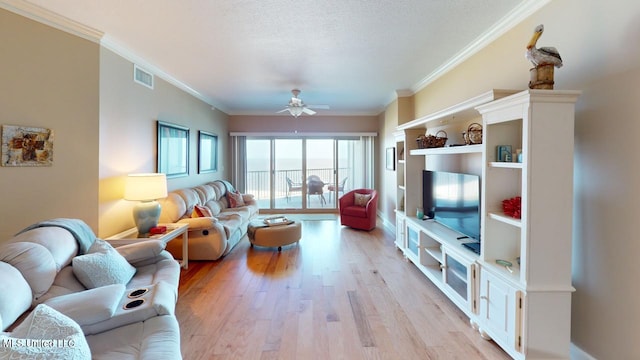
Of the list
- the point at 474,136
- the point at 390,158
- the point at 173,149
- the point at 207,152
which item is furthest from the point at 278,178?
the point at 474,136

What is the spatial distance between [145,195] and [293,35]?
236 centimetres

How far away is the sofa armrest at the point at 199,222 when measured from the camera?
3.79 m

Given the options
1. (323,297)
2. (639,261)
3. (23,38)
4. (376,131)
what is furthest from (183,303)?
(376,131)

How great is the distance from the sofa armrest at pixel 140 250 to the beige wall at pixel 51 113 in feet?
2.55

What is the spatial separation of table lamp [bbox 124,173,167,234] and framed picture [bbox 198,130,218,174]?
2301 mm

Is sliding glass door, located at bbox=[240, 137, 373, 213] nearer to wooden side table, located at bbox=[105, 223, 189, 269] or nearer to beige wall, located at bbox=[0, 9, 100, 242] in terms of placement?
wooden side table, located at bbox=[105, 223, 189, 269]

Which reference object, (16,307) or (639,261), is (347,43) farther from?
(16,307)

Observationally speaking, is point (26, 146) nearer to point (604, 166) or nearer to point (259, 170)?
point (604, 166)

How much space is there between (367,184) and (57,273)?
6275mm

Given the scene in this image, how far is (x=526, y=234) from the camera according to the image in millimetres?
1805

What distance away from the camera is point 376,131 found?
727cm

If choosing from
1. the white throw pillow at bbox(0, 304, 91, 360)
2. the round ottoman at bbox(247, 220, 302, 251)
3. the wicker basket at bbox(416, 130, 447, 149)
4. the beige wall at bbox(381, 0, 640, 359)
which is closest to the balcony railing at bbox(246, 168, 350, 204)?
the round ottoman at bbox(247, 220, 302, 251)

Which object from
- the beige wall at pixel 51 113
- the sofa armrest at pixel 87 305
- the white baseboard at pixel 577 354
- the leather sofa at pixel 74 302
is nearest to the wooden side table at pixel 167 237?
the beige wall at pixel 51 113

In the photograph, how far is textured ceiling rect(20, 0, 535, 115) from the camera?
229 centimetres
